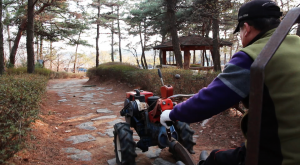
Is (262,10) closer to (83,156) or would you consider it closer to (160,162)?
(160,162)

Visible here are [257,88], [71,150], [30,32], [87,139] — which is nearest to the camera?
[257,88]

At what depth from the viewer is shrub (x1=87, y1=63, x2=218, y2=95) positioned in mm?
6102

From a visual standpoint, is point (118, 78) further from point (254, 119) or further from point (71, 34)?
point (254, 119)

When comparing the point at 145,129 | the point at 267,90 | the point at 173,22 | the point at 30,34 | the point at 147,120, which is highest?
the point at 173,22

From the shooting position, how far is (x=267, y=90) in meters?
1.07

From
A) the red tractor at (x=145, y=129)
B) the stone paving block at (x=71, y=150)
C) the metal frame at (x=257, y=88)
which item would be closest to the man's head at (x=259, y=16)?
the metal frame at (x=257, y=88)

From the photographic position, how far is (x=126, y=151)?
2818mm

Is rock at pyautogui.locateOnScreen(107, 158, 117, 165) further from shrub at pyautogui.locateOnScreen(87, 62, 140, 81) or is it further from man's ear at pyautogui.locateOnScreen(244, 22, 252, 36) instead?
shrub at pyautogui.locateOnScreen(87, 62, 140, 81)

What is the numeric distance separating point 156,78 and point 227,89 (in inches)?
294

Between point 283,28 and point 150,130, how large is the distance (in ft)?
7.27

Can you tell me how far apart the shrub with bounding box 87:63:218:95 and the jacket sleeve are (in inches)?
184

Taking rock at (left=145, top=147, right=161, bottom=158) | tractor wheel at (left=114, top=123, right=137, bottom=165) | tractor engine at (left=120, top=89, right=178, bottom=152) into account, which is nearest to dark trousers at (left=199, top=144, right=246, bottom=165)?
tractor engine at (left=120, top=89, right=178, bottom=152)

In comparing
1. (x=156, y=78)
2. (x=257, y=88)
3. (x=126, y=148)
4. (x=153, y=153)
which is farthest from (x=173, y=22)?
(x=257, y=88)

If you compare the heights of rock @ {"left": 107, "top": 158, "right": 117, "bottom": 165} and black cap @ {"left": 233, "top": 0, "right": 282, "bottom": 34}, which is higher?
black cap @ {"left": 233, "top": 0, "right": 282, "bottom": 34}
